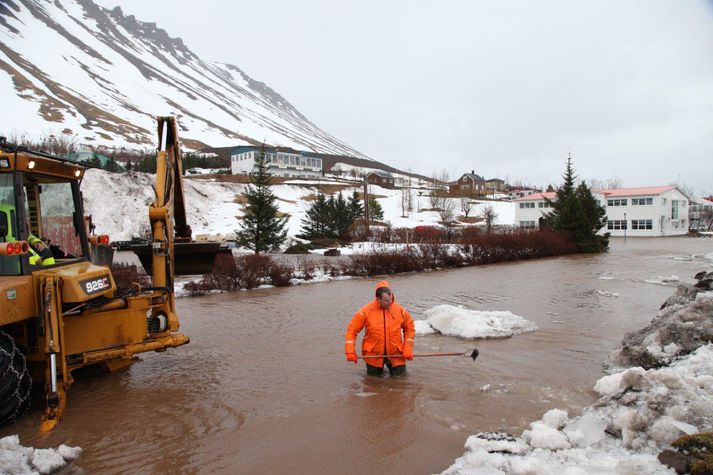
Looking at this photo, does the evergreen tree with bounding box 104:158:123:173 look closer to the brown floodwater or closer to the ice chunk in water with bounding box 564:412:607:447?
the brown floodwater

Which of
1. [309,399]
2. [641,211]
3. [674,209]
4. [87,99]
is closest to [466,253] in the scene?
Answer: [309,399]

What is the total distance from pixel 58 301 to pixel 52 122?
11213 cm

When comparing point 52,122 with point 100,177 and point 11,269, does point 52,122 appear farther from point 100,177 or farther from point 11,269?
point 11,269

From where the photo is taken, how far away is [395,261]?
79.1 ft

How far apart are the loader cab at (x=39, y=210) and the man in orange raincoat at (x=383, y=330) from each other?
4013 millimetres

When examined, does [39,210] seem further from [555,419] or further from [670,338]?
[670,338]

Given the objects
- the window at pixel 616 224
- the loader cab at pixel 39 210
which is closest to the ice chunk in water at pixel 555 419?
the loader cab at pixel 39 210

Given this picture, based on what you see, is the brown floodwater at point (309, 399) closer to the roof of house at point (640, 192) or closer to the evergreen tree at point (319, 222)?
the evergreen tree at point (319, 222)

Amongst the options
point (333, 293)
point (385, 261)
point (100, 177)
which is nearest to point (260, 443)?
point (333, 293)

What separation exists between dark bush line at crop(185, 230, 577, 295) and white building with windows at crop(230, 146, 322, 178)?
56833 mm

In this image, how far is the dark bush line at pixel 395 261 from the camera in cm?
1884

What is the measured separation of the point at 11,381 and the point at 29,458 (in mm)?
881

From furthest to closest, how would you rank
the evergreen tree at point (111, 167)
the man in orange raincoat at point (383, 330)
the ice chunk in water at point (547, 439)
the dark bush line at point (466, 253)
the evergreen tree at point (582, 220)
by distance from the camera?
the evergreen tree at point (111, 167) → the evergreen tree at point (582, 220) → the dark bush line at point (466, 253) → the man in orange raincoat at point (383, 330) → the ice chunk in water at point (547, 439)

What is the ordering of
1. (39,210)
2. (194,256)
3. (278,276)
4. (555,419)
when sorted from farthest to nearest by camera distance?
1. (278,276)
2. (194,256)
3. (39,210)
4. (555,419)
